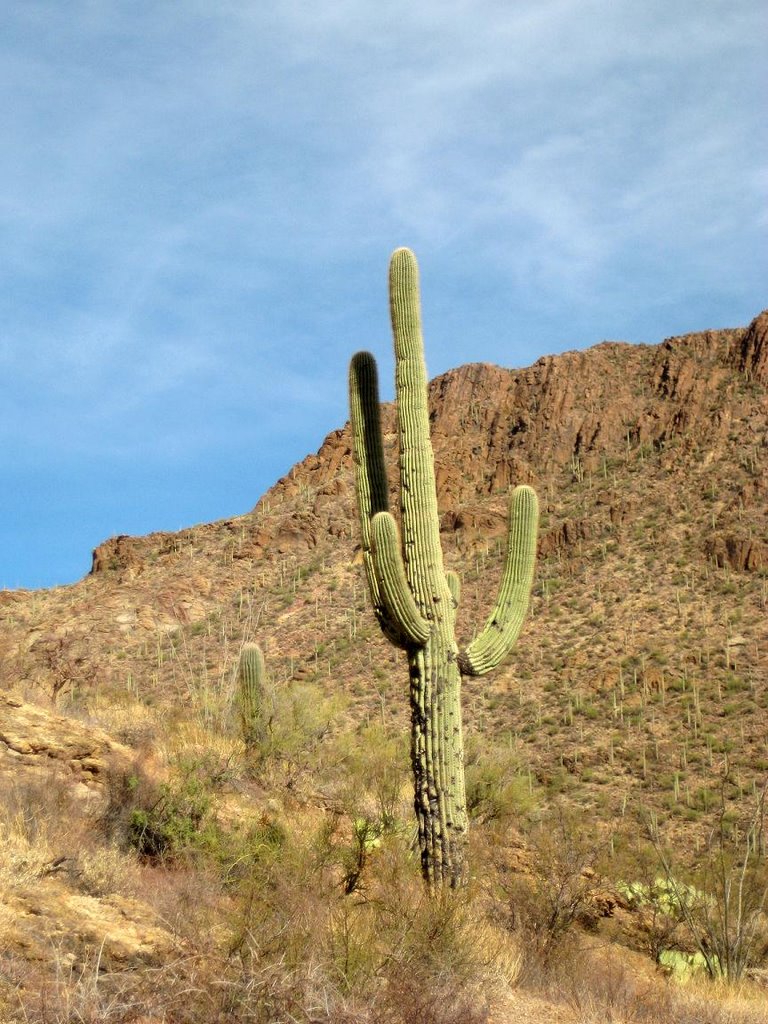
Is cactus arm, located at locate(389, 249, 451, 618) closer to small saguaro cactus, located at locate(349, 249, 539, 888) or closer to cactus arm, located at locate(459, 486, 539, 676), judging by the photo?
small saguaro cactus, located at locate(349, 249, 539, 888)

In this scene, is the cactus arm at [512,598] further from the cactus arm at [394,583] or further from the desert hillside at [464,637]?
the desert hillside at [464,637]

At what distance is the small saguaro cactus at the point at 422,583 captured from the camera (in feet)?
33.1

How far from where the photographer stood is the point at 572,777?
2705cm

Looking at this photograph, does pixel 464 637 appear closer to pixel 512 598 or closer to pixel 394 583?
pixel 512 598

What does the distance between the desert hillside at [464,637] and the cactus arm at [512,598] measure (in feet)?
6.81

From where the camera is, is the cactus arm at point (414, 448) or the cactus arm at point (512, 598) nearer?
the cactus arm at point (414, 448)

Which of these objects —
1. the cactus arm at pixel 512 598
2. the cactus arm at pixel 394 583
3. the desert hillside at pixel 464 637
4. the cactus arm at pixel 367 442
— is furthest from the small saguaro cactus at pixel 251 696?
the cactus arm at pixel 394 583

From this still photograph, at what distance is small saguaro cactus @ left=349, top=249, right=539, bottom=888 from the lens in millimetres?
10078

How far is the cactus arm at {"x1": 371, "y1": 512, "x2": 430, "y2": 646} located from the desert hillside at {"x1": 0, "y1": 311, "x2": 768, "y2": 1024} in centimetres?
188

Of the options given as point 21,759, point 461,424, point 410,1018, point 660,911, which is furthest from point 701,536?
point 410,1018

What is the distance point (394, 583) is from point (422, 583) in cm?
48

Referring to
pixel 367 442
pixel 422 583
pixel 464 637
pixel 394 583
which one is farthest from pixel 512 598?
pixel 464 637

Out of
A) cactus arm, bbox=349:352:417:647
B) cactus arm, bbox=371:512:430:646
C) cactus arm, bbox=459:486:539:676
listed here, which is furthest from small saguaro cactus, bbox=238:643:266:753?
cactus arm, bbox=371:512:430:646

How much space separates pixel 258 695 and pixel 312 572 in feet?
98.2
